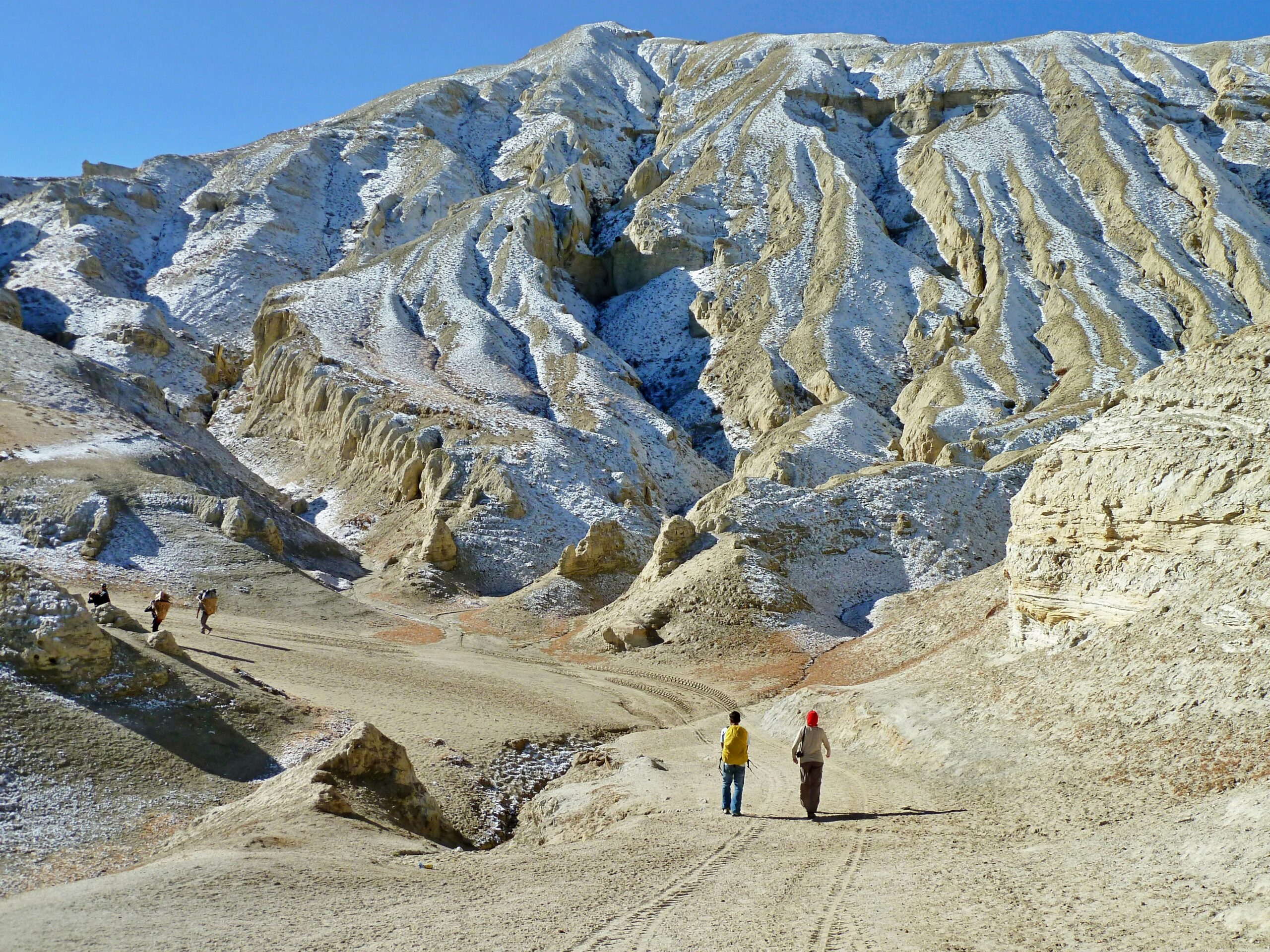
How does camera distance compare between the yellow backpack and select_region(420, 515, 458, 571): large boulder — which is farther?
select_region(420, 515, 458, 571): large boulder

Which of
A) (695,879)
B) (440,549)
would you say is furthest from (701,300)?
(695,879)

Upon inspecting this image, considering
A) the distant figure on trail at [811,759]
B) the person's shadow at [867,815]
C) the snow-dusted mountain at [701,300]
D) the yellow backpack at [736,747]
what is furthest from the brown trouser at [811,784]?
the snow-dusted mountain at [701,300]

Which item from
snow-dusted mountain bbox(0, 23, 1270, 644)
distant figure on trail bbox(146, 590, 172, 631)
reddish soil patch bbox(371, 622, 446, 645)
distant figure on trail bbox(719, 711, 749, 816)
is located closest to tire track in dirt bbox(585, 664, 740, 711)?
snow-dusted mountain bbox(0, 23, 1270, 644)

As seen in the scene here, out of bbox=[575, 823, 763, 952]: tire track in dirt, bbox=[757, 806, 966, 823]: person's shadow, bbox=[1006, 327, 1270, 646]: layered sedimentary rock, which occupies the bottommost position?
bbox=[575, 823, 763, 952]: tire track in dirt

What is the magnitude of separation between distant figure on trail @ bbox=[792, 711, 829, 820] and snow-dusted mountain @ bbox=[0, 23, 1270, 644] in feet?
47.0

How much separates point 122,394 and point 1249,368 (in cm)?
4029

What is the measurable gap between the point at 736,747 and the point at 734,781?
1.76ft

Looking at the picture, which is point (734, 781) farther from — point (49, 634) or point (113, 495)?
point (113, 495)

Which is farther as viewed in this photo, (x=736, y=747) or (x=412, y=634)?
(x=412, y=634)

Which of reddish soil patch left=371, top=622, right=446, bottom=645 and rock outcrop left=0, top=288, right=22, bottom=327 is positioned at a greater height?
rock outcrop left=0, top=288, right=22, bottom=327

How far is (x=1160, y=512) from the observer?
11195 millimetres

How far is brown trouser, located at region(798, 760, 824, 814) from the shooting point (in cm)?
930

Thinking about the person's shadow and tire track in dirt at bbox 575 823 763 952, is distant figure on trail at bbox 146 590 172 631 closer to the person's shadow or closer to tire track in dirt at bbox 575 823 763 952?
the person's shadow

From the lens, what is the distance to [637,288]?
7531cm
